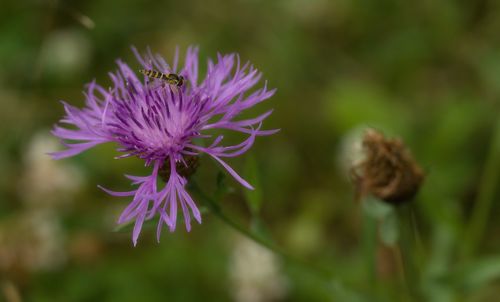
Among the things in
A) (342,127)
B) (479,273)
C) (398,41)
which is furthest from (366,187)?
(398,41)

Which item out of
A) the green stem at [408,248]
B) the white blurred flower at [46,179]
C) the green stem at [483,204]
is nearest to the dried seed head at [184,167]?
the green stem at [408,248]

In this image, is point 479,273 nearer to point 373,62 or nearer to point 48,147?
point 373,62

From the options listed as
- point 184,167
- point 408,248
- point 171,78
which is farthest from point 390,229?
point 171,78

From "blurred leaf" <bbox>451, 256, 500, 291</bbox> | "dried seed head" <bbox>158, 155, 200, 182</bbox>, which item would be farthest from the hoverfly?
"blurred leaf" <bbox>451, 256, 500, 291</bbox>

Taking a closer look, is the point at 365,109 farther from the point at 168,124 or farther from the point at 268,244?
the point at 168,124

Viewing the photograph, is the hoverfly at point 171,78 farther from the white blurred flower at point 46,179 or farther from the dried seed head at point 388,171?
the white blurred flower at point 46,179

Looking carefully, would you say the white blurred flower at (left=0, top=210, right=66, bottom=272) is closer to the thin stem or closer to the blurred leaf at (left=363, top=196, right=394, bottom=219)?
the thin stem
